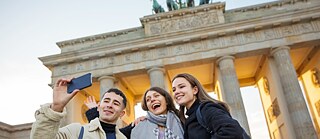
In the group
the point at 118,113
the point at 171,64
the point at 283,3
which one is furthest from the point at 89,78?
the point at 283,3

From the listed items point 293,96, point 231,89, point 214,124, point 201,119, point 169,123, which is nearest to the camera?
point 214,124

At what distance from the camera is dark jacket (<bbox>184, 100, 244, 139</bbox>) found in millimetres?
2217

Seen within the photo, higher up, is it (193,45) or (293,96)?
(193,45)

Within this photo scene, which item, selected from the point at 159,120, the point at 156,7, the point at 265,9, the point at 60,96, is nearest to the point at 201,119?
the point at 159,120

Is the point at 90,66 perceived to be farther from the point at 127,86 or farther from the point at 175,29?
the point at 175,29

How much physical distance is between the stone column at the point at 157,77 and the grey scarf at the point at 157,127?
1600cm

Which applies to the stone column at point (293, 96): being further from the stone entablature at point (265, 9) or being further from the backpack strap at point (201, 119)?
the backpack strap at point (201, 119)

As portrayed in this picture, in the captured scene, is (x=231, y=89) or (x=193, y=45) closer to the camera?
(x=231, y=89)

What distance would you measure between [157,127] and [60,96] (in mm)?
1319

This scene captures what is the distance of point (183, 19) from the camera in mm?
21797

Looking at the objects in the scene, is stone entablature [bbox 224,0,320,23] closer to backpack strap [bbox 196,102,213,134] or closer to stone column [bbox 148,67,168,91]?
stone column [bbox 148,67,168,91]

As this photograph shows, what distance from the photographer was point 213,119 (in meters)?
2.37

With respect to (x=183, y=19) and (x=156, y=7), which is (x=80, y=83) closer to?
(x=183, y=19)

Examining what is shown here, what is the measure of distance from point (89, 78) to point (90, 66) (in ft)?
63.9
